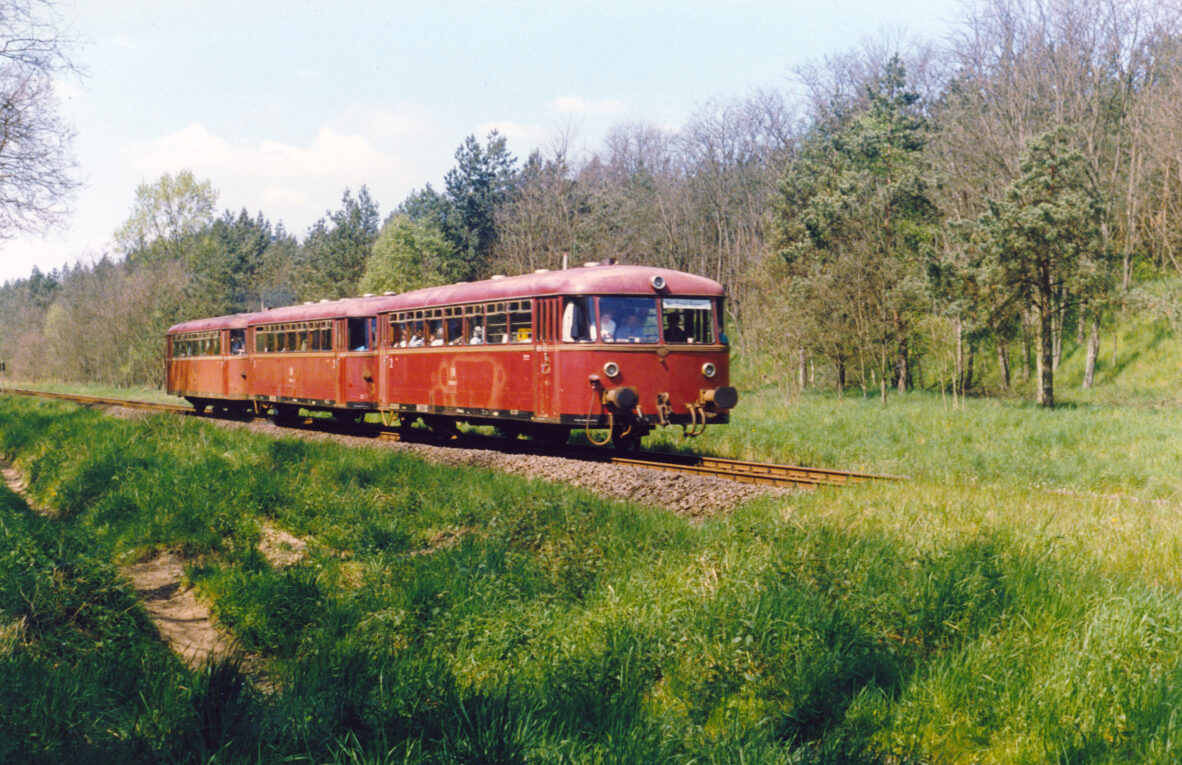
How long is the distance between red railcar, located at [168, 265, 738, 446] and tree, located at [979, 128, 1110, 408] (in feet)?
50.5

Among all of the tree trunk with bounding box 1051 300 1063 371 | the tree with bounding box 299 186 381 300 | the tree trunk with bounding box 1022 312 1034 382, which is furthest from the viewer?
the tree with bounding box 299 186 381 300

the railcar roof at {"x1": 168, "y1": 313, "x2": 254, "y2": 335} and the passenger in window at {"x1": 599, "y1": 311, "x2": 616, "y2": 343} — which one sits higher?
the railcar roof at {"x1": 168, "y1": 313, "x2": 254, "y2": 335}

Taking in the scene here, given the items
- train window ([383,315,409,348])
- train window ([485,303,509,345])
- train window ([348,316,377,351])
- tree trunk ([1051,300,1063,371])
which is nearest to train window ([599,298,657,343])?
train window ([485,303,509,345])

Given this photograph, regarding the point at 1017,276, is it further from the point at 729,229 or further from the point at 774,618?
the point at 729,229

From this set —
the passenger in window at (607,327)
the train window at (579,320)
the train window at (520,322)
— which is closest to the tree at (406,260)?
the train window at (520,322)

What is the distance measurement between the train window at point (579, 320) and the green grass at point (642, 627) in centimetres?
415

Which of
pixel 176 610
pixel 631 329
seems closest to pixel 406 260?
pixel 631 329

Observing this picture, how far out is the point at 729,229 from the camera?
58.1 meters

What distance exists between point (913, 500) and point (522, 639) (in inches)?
191

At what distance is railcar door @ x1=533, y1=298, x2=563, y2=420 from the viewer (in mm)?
14789

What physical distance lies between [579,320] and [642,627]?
30.5 feet

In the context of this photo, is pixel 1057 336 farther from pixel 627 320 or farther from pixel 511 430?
pixel 627 320

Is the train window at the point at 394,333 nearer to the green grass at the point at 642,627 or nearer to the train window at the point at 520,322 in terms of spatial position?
the train window at the point at 520,322

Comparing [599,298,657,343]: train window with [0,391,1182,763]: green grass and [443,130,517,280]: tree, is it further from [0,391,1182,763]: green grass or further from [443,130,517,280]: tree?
[443,130,517,280]: tree
